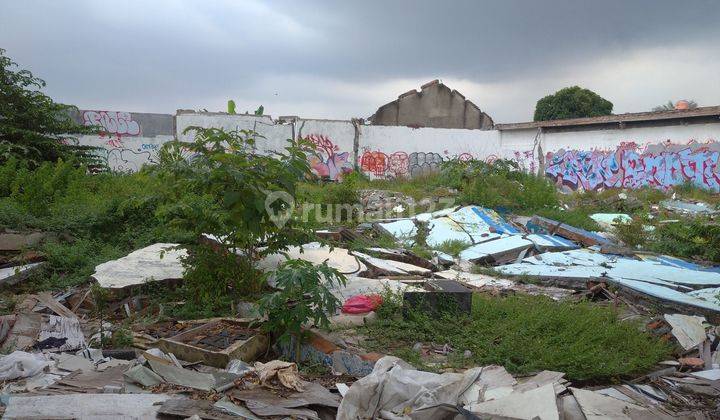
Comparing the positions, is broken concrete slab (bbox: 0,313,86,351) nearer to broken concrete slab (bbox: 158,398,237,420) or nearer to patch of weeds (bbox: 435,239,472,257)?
broken concrete slab (bbox: 158,398,237,420)

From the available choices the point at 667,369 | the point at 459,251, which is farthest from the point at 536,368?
the point at 459,251

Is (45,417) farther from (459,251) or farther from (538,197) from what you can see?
(538,197)

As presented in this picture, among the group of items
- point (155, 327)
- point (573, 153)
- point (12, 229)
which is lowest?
point (155, 327)

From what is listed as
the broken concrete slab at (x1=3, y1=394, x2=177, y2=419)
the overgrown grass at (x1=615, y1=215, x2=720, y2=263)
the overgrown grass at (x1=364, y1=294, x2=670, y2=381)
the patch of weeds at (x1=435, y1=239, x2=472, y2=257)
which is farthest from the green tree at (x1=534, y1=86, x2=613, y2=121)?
the broken concrete slab at (x1=3, y1=394, x2=177, y2=419)

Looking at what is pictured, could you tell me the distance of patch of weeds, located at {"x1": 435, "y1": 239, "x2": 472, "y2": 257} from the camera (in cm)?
865

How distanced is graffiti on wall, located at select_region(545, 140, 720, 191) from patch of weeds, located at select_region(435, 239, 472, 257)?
414 inches

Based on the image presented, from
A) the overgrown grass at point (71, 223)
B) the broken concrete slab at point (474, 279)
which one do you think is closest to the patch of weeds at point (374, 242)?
the broken concrete slab at point (474, 279)

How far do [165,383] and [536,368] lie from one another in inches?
109

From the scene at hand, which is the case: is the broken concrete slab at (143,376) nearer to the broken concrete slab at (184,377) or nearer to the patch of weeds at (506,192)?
the broken concrete slab at (184,377)

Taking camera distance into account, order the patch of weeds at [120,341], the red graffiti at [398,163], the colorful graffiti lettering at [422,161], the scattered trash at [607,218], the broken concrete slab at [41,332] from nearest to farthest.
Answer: the broken concrete slab at [41,332], the patch of weeds at [120,341], the scattered trash at [607,218], the red graffiti at [398,163], the colorful graffiti lettering at [422,161]

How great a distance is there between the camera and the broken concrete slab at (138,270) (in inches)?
227

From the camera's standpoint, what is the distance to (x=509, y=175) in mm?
13023

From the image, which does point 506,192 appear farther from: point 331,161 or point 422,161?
point 422,161

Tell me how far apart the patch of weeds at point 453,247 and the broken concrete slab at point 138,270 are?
14.3 feet
